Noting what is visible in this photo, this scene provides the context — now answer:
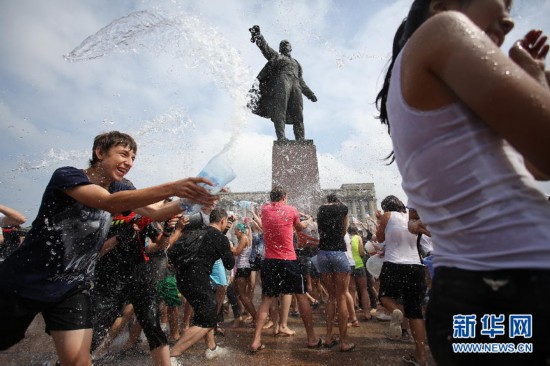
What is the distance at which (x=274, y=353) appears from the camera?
4633 millimetres

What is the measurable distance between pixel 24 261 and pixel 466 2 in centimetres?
265

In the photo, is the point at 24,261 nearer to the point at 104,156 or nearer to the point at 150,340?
the point at 104,156

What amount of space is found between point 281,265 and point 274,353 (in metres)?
1.28

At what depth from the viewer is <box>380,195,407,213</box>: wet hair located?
490 centimetres

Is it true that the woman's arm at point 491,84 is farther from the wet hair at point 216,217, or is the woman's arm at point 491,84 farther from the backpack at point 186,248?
the wet hair at point 216,217

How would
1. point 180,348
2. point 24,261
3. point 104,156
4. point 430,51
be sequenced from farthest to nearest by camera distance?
point 180,348
point 104,156
point 24,261
point 430,51

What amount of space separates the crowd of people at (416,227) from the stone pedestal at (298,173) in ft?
9.82

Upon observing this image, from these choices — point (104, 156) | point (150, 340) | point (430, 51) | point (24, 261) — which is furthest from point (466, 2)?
point (150, 340)

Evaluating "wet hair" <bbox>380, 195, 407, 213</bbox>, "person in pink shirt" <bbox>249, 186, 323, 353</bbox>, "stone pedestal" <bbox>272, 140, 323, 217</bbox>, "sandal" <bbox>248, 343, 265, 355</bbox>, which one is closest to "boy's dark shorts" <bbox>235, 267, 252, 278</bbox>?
"stone pedestal" <bbox>272, 140, 323, 217</bbox>

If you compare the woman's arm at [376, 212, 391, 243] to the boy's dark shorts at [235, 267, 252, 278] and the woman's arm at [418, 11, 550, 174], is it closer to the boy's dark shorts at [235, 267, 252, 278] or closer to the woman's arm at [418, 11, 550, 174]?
the boy's dark shorts at [235, 267, 252, 278]

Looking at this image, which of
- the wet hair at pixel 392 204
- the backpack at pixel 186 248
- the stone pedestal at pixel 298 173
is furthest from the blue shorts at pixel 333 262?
the stone pedestal at pixel 298 173

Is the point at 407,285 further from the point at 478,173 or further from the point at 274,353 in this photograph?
the point at 478,173

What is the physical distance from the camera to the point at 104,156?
98.5 inches

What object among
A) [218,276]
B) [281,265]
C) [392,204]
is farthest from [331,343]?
[218,276]
